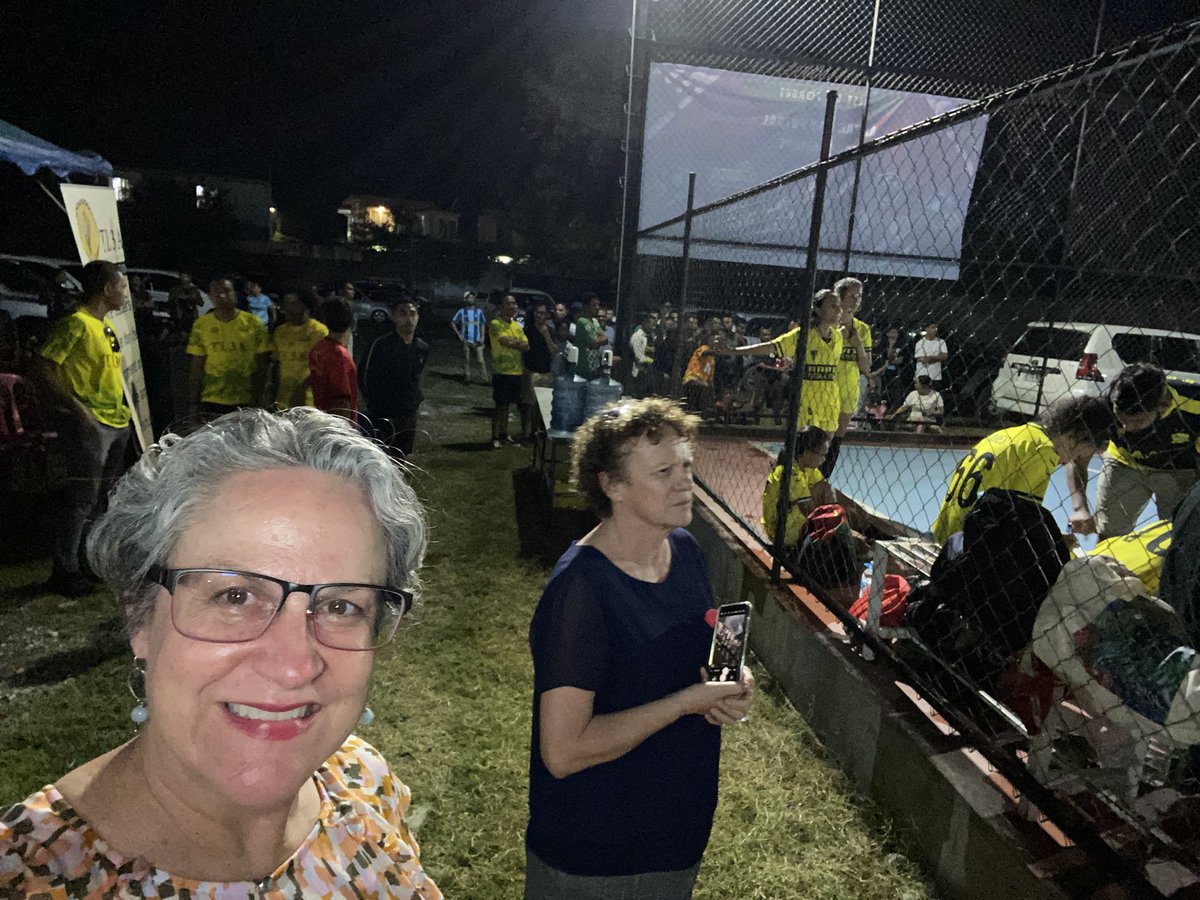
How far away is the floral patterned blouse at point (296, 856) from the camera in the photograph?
2.75 feet

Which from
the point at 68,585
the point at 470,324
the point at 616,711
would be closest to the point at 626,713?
the point at 616,711

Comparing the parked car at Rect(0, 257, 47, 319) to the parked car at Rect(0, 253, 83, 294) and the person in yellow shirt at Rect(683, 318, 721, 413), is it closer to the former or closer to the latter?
the parked car at Rect(0, 253, 83, 294)

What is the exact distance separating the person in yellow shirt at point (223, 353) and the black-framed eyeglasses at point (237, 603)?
5358mm

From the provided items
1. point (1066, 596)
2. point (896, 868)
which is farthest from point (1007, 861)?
point (1066, 596)

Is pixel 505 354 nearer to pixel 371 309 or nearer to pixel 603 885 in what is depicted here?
pixel 603 885

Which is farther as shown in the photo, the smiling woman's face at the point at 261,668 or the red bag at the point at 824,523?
the red bag at the point at 824,523

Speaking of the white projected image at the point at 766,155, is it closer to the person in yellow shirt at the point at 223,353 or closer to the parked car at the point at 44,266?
the person in yellow shirt at the point at 223,353

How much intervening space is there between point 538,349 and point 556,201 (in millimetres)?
27034

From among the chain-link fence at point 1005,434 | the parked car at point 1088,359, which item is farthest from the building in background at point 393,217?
the parked car at point 1088,359

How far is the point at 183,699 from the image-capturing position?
92 centimetres

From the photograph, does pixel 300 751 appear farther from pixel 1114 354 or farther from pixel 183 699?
pixel 1114 354

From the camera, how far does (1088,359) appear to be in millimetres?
10008


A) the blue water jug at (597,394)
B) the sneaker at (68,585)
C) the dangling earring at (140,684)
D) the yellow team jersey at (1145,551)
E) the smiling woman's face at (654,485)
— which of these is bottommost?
the sneaker at (68,585)

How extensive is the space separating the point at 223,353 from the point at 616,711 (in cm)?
537
